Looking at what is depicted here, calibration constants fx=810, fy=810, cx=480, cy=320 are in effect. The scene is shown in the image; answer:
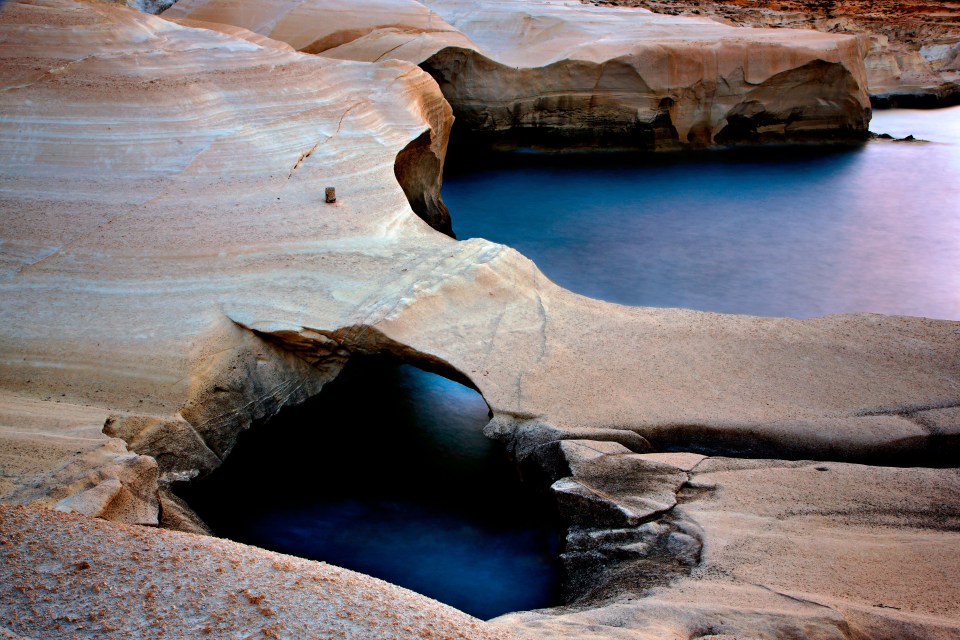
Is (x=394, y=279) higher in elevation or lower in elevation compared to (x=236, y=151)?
lower

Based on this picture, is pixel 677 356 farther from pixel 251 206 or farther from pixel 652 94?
pixel 652 94

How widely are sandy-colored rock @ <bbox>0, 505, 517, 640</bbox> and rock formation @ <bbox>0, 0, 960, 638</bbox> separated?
0.01 m

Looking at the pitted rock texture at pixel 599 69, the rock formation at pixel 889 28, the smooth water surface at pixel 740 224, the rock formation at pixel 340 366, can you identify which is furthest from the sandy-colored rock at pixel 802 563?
the rock formation at pixel 889 28

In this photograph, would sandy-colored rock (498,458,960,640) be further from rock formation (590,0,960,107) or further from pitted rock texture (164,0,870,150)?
rock formation (590,0,960,107)

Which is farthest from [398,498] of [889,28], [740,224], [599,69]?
[889,28]

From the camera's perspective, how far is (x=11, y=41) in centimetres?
523

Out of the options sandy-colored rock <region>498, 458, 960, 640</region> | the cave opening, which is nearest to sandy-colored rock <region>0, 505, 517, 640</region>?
sandy-colored rock <region>498, 458, 960, 640</region>

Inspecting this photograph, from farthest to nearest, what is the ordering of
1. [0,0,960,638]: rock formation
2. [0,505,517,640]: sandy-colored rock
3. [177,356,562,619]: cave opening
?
[177,356,562,619]: cave opening < [0,0,960,638]: rock formation < [0,505,517,640]: sandy-colored rock

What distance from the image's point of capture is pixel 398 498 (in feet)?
13.6

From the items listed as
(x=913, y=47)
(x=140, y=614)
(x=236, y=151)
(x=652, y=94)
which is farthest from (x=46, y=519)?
(x=913, y=47)

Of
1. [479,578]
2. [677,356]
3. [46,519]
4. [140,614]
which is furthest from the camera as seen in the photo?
[677,356]

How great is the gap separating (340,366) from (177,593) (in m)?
2.15

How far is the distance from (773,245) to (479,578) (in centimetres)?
489

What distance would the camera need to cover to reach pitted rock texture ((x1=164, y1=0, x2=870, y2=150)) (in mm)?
8836
